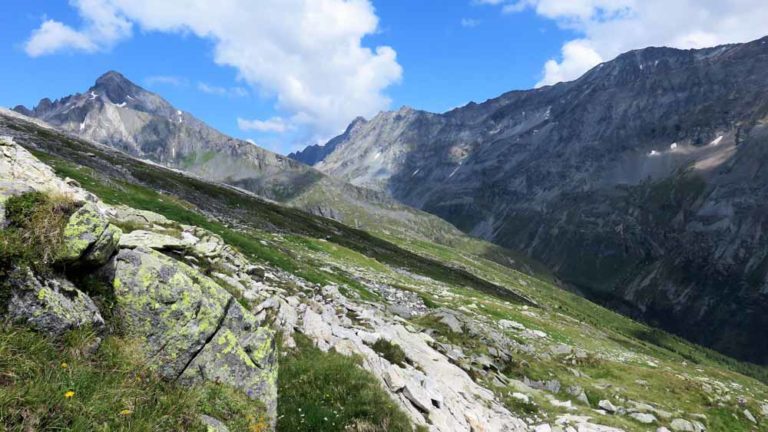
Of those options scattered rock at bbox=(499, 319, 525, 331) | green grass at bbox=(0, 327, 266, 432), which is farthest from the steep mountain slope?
scattered rock at bbox=(499, 319, 525, 331)

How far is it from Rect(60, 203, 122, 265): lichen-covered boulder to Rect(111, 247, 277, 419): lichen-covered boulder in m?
0.58

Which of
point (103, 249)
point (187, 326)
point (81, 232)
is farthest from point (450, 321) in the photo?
point (81, 232)

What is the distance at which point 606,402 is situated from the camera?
26.0 metres

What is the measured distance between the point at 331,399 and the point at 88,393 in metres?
6.18

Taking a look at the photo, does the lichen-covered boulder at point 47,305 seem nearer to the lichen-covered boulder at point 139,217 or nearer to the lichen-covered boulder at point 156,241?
the lichen-covered boulder at point 156,241

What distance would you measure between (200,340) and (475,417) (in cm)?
1064

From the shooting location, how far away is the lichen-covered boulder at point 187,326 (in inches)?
381

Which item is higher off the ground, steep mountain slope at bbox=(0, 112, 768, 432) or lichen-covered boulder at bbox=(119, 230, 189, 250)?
lichen-covered boulder at bbox=(119, 230, 189, 250)

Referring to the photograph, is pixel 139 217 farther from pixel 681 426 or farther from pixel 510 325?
pixel 510 325

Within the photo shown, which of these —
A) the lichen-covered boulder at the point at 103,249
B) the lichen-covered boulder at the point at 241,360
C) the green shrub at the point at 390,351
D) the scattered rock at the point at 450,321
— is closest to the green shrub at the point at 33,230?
the lichen-covered boulder at the point at 103,249

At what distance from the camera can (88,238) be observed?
9227mm

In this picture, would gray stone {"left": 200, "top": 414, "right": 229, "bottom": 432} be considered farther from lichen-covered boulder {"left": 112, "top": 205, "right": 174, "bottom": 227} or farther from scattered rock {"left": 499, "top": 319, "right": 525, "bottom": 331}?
scattered rock {"left": 499, "top": 319, "right": 525, "bottom": 331}

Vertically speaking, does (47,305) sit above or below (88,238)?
below

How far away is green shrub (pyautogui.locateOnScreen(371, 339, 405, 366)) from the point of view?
17953 millimetres
